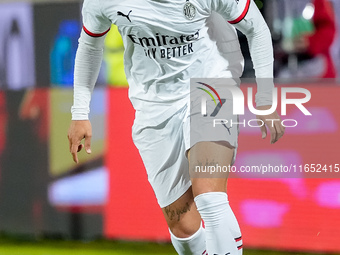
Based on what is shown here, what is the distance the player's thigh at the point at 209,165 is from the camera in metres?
2.66

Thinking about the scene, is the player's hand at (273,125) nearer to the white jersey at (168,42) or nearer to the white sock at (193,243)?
the white jersey at (168,42)

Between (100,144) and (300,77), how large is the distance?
5.14 ft

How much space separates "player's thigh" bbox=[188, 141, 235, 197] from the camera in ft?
8.73

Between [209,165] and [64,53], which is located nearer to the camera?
[209,165]

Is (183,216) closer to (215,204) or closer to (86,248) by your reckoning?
(215,204)

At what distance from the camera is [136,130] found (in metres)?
3.16

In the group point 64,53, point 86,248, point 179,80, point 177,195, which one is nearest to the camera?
point 179,80

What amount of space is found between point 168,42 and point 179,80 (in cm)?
18

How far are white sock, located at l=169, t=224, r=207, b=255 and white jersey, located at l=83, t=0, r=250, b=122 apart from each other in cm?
63

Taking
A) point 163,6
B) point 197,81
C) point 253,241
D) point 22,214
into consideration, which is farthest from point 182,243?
point 22,214

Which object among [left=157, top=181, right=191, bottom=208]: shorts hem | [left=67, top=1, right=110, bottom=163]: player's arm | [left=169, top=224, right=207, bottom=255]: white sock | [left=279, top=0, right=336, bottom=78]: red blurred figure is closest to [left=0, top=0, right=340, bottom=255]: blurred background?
[left=279, top=0, right=336, bottom=78]: red blurred figure

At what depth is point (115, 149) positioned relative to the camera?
492 cm

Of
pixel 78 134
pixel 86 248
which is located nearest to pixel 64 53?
pixel 86 248

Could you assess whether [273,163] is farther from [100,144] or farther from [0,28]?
[0,28]
